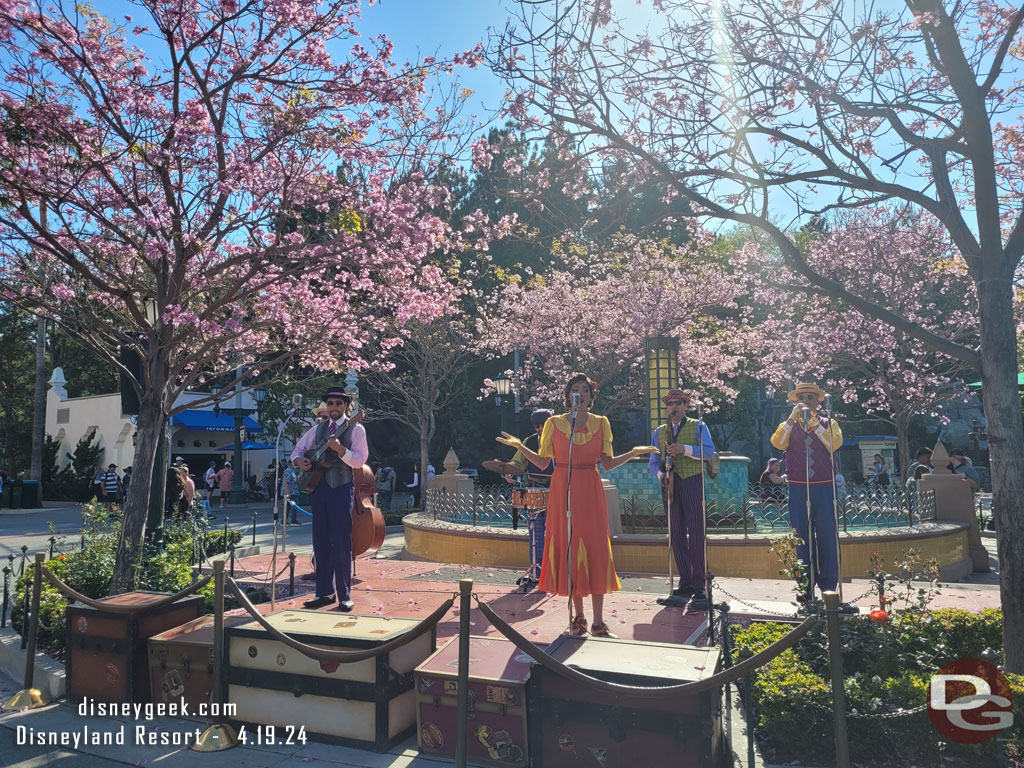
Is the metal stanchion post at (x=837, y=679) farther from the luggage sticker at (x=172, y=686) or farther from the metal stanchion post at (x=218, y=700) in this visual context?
the luggage sticker at (x=172, y=686)

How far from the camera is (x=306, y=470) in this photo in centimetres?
687

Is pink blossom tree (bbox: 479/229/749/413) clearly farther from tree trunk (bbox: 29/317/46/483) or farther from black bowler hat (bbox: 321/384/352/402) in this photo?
tree trunk (bbox: 29/317/46/483)

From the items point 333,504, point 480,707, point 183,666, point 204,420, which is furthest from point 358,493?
point 204,420

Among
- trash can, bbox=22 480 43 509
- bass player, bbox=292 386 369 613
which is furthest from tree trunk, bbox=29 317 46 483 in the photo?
bass player, bbox=292 386 369 613

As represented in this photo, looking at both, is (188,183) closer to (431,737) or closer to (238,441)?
(431,737)

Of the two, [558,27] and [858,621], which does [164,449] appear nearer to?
[558,27]

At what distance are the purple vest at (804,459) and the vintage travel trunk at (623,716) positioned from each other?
11.3ft

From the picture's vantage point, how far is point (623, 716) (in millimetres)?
3822

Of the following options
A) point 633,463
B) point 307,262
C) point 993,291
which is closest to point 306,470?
point 307,262

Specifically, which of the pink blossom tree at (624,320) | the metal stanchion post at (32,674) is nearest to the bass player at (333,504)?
the metal stanchion post at (32,674)

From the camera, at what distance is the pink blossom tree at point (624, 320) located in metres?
22.5

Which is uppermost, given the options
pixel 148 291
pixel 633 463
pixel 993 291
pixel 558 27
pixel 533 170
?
pixel 558 27

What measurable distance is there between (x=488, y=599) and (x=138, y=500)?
400 cm

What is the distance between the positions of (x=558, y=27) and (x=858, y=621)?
5.53 meters
